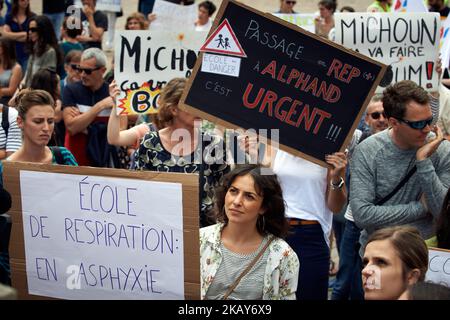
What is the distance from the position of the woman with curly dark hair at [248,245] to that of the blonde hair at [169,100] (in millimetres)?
1064

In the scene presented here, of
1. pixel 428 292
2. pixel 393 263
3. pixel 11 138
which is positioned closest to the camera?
pixel 428 292

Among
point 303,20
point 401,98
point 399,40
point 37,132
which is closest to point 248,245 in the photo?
point 401,98

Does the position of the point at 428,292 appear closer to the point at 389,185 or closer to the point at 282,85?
the point at 389,185

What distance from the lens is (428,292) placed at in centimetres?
323

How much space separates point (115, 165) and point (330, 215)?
3027 mm

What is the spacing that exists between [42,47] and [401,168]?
6.08m

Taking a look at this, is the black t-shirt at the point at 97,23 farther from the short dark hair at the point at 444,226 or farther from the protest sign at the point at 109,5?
the short dark hair at the point at 444,226

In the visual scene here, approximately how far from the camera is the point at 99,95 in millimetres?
8305

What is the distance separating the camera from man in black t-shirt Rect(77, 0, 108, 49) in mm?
12426

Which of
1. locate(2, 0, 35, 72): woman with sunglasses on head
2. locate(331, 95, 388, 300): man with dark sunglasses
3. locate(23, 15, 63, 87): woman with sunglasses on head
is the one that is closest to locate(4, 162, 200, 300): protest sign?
locate(331, 95, 388, 300): man with dark sunglasses

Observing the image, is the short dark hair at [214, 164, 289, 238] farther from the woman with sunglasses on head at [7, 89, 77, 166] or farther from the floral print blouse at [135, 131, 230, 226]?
the woman with sunglasses on head at [7, 89, 77, 166]

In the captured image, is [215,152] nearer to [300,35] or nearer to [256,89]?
[256,89]

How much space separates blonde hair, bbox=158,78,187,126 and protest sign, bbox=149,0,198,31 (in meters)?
4.99

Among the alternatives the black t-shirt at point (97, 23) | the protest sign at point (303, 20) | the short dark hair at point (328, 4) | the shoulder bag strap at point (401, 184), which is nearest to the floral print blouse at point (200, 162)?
the shoulder bag strap at point (401, 184)
